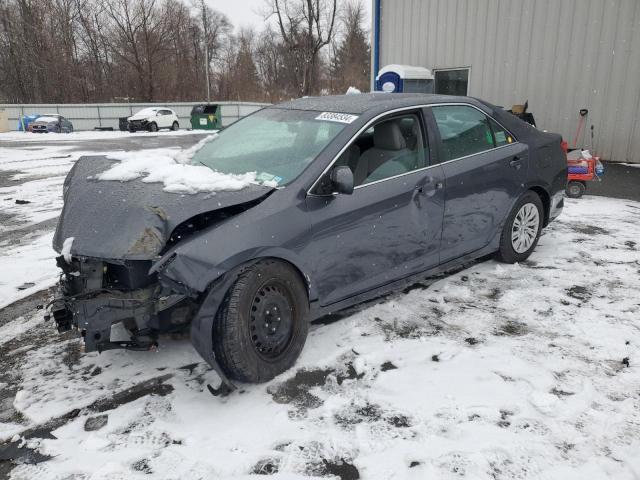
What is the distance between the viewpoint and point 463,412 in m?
2.62

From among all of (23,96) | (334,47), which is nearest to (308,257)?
(23,96)

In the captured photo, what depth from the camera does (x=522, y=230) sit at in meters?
4.74

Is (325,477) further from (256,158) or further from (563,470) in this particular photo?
(256,158)

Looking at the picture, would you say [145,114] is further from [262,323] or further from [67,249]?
[262,323]

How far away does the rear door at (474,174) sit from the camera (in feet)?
12.7

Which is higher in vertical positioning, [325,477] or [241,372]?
[241,372]

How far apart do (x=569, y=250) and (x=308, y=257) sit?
3.54m

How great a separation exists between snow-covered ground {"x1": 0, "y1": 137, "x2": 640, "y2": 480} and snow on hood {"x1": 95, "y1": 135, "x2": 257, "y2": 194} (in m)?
1.12

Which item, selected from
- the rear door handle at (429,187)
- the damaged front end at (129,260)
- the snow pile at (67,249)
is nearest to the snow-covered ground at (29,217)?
the damaged front end at (129,260)

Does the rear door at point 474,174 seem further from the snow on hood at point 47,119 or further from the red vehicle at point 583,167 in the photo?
the snow on hood at point 47,119

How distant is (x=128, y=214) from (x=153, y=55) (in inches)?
1941

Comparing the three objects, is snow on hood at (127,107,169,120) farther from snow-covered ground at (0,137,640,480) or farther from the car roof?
snow-covered ground at (0,137,640,480)

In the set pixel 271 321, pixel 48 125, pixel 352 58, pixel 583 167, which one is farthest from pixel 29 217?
pixel 352 58

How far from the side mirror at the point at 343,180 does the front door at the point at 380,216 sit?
3.9 inches
